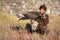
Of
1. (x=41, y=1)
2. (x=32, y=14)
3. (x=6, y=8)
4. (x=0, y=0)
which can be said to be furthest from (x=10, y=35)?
(x=41, y=1)

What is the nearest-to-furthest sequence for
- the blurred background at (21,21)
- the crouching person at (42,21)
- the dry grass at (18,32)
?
the dry grass at (18,32) → the blurred background at (21,21) → the crouching person at (42,21)

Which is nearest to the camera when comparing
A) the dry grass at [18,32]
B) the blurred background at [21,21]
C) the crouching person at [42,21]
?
the dry grass at [18,32]

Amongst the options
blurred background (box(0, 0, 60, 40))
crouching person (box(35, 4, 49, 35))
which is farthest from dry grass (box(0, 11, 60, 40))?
crouching person (box(35, 4, 49, 35))

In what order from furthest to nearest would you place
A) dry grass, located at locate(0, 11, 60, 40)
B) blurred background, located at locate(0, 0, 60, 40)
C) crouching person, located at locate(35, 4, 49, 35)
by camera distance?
crouching person, located at locate(35, 4, 49, 35) < blurred background, located at locate(0, 0, 60, 40) < dry grass, located at locate(0, 11, 60, 40)

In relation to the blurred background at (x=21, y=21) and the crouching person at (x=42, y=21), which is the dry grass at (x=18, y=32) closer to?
the blurred background at (x=21, y=21)

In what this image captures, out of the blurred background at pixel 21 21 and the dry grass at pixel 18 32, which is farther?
the blurred background at pixel 21 21

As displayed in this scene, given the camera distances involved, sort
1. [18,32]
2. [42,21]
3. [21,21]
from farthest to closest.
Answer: [21,21] → [42,21] → [18,32]

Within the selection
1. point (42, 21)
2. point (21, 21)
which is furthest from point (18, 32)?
point (21, 21)

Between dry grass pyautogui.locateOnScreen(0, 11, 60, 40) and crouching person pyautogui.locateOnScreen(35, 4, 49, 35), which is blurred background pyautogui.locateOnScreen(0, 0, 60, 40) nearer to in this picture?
dry grass pyautogui.locateOnScreen(0, 11, 60, 40)

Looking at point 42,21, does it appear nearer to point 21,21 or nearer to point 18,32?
point 18,32

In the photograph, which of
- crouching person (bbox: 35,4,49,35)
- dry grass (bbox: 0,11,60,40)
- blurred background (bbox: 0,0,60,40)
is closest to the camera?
dry grass (bbox: 0,11,60,40)

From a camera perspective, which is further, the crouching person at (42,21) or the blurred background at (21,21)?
the crouching person at (42,21)

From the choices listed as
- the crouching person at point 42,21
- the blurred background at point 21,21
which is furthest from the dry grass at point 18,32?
the crouching person at point 42,21

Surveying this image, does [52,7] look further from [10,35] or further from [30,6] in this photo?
[10,35]
